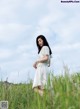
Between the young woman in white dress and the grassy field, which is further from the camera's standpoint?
the young woman in white dress

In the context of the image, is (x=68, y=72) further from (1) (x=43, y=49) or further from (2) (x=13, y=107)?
(1) (x=43, y=49)

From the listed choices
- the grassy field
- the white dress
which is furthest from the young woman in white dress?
the grassy field

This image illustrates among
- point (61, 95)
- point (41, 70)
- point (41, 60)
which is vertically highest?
point (41, 60)

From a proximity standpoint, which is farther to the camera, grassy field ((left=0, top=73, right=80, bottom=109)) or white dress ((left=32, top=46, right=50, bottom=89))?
white dress ((left=32, top=46, right=50, bottom=89))

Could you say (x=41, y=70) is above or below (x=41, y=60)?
below

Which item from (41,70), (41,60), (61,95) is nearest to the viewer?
(61,95)

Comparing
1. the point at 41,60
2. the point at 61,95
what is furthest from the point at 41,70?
the point at 61,95

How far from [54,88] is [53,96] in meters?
0.19

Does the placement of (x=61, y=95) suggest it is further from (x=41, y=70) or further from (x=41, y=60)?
(x=41, y=70)

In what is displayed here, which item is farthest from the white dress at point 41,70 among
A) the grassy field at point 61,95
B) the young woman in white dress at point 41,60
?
the grassy field at point 61,95

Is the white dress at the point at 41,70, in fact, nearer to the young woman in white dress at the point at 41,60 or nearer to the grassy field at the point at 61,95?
the young woman in white dress at the point at 41,60

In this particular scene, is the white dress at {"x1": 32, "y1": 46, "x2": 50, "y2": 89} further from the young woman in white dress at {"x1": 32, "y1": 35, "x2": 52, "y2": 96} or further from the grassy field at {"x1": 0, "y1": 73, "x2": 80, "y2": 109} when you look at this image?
the grassy field at {"x1": 0, "y1": 73, "x2": 80, "y2": 109}

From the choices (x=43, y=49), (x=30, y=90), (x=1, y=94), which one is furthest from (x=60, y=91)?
(x=30, y=90)

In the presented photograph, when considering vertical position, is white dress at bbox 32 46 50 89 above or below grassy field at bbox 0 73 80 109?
above
